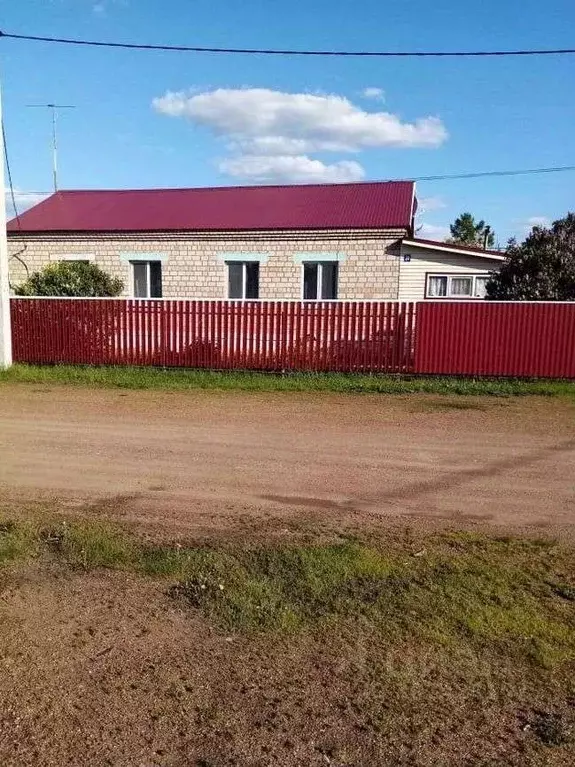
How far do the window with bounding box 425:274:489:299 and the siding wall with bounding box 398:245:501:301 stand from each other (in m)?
0.17

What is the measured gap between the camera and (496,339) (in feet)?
42.8

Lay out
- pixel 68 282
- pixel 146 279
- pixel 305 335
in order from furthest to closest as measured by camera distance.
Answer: pixel 146 279 → pixel 68 282 → pixel 305 335

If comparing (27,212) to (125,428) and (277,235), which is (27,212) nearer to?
(277,235)

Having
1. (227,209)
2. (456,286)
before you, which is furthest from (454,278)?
(227,209)

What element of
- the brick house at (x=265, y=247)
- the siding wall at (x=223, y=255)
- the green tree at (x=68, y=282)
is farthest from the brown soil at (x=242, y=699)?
the brick house at (x=265, y=247)

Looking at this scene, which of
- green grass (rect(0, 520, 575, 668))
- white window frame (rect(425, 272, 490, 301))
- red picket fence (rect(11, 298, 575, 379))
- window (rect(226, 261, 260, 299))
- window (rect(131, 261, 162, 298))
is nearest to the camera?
green grass (rect(0, 520, 575, 668))

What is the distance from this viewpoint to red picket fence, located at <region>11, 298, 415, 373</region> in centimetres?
A: 1347

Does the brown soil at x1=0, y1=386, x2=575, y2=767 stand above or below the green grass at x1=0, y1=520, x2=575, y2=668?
below

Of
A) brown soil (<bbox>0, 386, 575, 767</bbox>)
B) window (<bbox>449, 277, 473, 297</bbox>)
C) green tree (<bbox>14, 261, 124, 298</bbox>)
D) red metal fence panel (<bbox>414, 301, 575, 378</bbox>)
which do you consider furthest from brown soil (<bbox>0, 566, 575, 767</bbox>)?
window (<bbox>449, 277, 473, 297</bbox>)

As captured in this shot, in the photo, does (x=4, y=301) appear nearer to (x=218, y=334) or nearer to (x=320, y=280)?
(x=218, y=334)

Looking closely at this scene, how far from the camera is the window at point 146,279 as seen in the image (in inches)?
800

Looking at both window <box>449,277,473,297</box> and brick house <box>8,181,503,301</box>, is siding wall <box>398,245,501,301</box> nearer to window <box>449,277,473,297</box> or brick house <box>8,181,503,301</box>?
brick house <box>8,181,503,301</box>

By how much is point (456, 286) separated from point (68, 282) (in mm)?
11137

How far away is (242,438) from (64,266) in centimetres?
1125
